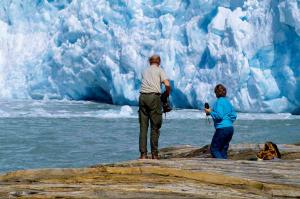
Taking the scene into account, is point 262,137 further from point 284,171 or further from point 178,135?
point 284,171

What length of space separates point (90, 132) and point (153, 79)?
11.4 m

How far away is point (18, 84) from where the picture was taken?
24.2 meters

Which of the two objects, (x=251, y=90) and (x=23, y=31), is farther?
(x=23, y=31)

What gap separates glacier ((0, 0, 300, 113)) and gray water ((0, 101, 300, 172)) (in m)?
0.79

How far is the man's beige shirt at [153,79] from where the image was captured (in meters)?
4.84

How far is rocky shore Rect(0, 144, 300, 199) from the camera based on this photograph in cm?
336

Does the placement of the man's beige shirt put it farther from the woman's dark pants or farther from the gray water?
the gray water

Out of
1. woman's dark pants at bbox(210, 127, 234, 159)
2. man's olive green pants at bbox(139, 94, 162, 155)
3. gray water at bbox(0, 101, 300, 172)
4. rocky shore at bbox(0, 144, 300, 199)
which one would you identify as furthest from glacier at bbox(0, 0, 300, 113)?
rocky shore at bbox(0, 144, 300, 199)

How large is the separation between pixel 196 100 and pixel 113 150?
24.1ft

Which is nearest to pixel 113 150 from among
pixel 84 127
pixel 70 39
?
pixel 84 127

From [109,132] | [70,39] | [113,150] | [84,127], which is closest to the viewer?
[113,150]

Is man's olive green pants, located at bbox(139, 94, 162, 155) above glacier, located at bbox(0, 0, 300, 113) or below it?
below

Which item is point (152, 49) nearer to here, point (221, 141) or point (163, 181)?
point (221, 141)

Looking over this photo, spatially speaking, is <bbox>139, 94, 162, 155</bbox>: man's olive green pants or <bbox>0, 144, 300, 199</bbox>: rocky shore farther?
<bbox>139, 94, 162, 155</bbox>: man's olive green pants
